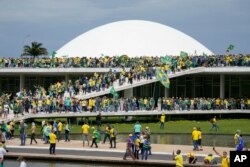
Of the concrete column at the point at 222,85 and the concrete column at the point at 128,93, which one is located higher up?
the concrete column at the point at 222,85

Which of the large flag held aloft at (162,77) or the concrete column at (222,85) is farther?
the concrete column at (222,85)

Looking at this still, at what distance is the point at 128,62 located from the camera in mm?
51562

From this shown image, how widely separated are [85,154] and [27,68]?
2710 centimetres

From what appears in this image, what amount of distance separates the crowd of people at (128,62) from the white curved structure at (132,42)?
13.0 m

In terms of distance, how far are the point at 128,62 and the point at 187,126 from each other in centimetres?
1188

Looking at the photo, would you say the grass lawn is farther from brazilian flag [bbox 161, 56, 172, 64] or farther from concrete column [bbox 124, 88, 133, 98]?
concrete column [bbox 124, 88, 133, 98]

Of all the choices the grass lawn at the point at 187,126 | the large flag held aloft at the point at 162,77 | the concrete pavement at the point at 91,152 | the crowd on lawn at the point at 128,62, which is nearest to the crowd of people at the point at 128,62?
the crowd on lawn at the point at 128,62

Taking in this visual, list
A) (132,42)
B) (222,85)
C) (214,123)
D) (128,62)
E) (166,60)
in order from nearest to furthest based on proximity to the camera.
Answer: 1. (214,123)
2. (166,60)
3. (128,62)
4. (222,85)
5. (132,42)

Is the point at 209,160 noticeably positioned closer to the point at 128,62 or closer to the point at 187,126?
the point at 187,126

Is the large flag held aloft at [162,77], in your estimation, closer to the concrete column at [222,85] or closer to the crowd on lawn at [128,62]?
the crowd on lawn at [128,62]

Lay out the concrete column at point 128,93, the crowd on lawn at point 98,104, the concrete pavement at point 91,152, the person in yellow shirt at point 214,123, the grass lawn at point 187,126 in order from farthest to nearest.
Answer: the concrete column at point 128,93 → the crowd on lawn at point 98,104 → the grass lawn at point 187,126 → the person in yellow shirt at point 214,123 → the concrete pavement at point 91,152

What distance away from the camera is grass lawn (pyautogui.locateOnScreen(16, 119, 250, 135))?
125 feet

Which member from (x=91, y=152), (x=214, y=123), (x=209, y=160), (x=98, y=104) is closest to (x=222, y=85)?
(x=214, y=123)

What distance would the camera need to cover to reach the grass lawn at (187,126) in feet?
125
